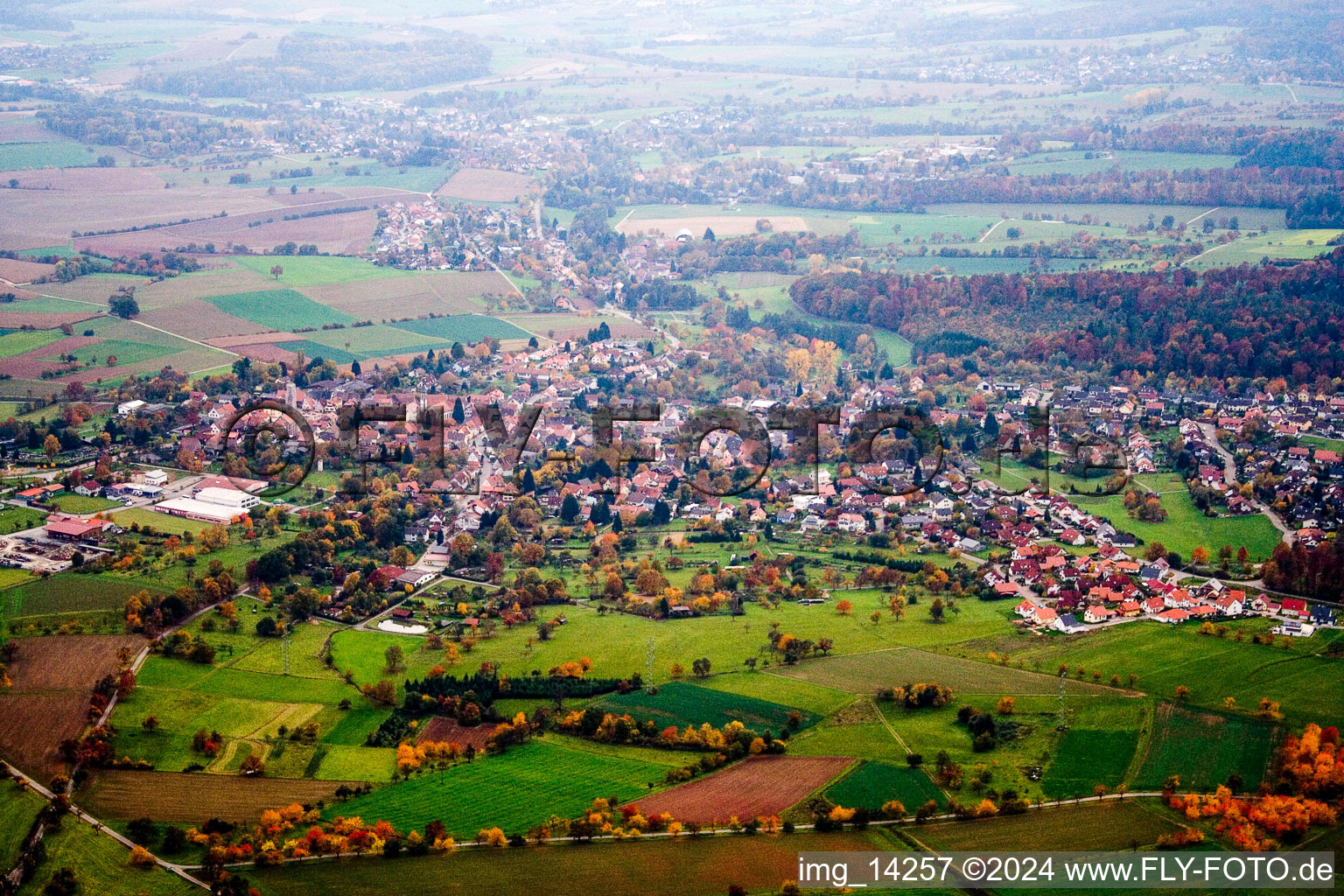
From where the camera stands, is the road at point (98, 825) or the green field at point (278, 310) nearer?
the road at point (98, 825)

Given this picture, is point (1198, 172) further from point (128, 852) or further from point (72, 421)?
point (128, 852)

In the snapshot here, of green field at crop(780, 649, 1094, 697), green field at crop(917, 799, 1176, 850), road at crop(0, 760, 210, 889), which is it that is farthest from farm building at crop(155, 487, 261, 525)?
green field at crop(917, 799, 1176, 850)

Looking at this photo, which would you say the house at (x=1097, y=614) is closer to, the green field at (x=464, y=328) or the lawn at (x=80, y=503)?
the lawn at (x=80, y=503)

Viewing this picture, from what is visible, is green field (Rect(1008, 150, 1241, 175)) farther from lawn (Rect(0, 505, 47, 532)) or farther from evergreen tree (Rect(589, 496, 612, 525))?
lawn (Rect(0, 505, 47, 532))

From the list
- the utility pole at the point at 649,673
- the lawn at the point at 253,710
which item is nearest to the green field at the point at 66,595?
the lawn at the point at 253,710

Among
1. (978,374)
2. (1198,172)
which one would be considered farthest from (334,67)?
(978,374)

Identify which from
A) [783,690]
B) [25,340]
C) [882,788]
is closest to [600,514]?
[783,690]
